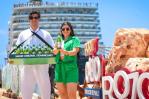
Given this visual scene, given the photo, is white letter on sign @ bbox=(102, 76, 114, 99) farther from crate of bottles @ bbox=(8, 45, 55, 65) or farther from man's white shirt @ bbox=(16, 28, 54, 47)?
man's white shirt @ bbox=(16, 28, 54, 47)

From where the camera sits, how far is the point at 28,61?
19.6 ft

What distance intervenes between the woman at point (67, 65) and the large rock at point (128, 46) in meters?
1.15

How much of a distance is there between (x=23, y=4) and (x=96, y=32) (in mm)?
11711

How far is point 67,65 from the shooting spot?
232 inches

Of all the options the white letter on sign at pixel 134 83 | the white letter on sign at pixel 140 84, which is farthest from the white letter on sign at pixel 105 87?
the white letter on sign at pixel 140 84

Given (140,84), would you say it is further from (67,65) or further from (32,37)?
(32,37)

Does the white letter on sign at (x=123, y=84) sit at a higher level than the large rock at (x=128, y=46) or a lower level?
lower

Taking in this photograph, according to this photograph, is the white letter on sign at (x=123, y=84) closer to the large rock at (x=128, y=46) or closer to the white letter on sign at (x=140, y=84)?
the white letter on sign at (x=140, y=84)

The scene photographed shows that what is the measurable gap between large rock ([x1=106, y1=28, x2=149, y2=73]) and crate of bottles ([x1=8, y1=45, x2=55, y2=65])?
1241 mm

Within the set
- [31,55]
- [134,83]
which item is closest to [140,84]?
[134,83]

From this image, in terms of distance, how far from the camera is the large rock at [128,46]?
22.3 feet

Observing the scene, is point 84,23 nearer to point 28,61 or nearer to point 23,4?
point 23,4

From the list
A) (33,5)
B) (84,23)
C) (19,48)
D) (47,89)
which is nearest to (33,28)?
(19,48)

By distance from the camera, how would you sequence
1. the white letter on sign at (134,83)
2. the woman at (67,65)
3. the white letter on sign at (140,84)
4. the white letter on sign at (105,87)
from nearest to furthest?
the white letter on sign at (140,84) → the white letter on sign at (134,83) → the woman at (67,65) → the white letter on sign at (105,87)
